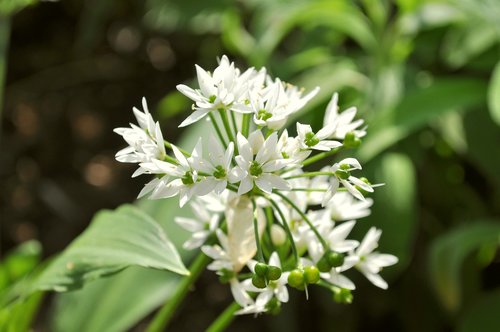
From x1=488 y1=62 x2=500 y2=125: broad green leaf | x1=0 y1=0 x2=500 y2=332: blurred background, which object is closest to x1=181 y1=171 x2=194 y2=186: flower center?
x1=0 y1=0 x2=500 y2=332: blurred background

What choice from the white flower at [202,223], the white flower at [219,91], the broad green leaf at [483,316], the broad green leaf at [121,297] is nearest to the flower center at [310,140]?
the white flower at [219,91]

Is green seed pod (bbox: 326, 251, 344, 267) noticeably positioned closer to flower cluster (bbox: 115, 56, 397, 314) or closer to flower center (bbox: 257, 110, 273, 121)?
flower cluster (bbox: 115, 56, 397, 314)

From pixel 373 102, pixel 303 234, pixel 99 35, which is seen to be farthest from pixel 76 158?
pixel 303 234

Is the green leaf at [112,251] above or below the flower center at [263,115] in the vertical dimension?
below

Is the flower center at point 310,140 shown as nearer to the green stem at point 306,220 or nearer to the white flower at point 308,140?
the white flower at point 308,140

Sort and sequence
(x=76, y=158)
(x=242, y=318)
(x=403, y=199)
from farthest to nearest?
(x=76, y=158) < (x=242, y=318) < (x=403, y=199)

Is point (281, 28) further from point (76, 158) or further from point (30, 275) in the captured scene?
point (76, 158)

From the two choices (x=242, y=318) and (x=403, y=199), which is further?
(x=242, y=318)
